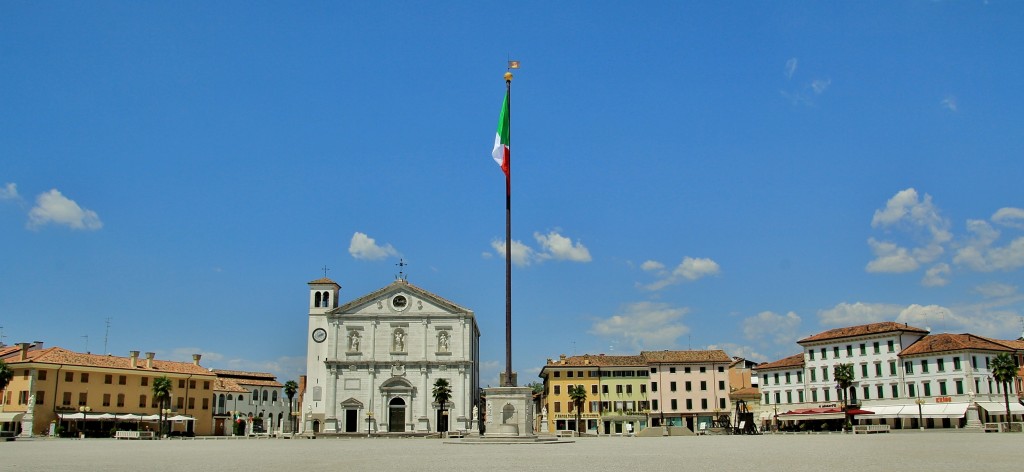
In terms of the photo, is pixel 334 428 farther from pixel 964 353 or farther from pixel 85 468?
pixel 85 468

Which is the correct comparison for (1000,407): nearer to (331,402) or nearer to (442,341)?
(442,341)

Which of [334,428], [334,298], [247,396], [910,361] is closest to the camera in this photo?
[910,361]

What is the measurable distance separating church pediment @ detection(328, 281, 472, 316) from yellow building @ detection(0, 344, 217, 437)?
15448 millimetres

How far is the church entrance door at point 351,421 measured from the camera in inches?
3068

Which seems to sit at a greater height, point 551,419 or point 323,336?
point 323,336

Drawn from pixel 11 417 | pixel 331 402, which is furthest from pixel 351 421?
pixel 11 417

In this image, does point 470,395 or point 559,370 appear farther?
point 559,370

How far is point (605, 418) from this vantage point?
92938 mm

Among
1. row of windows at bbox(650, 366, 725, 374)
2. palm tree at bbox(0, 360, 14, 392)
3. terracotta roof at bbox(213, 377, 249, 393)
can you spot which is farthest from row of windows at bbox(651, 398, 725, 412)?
palm tree at bbox(0, 360, 14, 392)

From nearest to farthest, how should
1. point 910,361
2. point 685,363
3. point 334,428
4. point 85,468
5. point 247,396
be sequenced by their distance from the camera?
point 85,468
point 910,361
point 334,428
point 685,363
point 247,396

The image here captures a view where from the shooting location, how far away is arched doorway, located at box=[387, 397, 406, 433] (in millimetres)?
78500

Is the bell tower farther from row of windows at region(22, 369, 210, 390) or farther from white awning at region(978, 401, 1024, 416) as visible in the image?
white awning at region(978, 401, 1024, 416)

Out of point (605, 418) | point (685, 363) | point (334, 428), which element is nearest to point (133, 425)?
point (334, 428)

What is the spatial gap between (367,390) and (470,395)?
9.56 m
